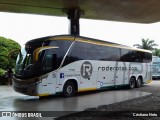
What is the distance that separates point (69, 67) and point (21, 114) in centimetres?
594

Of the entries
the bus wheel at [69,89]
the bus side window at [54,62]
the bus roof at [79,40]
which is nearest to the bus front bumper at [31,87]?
the bus side window at [54,62]

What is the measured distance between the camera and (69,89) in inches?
611

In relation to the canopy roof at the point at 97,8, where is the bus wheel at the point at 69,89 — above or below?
below

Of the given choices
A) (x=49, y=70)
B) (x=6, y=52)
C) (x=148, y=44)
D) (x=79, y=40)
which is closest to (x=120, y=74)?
(x=79, y=40)

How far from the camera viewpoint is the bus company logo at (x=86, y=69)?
16348mm

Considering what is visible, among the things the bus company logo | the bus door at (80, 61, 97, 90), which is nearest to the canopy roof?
the bus company logo

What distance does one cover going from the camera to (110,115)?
9.36m

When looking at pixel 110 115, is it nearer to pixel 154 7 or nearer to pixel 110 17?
pixel 154 7

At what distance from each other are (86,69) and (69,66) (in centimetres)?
151

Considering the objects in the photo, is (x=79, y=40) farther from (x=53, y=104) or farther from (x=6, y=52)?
(x=6, y=52)

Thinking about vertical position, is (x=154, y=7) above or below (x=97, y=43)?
above

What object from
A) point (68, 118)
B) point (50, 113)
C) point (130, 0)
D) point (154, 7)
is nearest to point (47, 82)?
point (50, 113)

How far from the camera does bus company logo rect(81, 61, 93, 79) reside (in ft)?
53.6

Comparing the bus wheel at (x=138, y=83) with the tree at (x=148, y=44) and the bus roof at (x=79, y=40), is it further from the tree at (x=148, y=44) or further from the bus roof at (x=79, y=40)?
the tree at (x=148, y=44)
